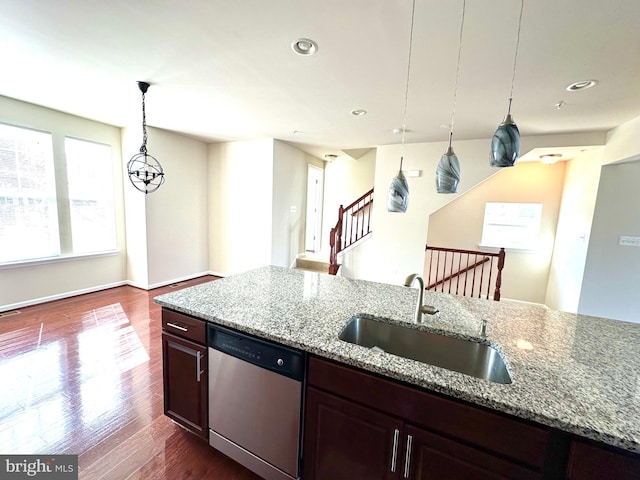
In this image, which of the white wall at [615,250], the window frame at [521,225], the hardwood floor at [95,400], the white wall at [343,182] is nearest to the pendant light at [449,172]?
the hardwood floor at [95,400]

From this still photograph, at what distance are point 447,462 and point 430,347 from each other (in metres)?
0.51

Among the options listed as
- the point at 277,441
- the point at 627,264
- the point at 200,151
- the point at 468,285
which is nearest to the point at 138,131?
the point at 200,151

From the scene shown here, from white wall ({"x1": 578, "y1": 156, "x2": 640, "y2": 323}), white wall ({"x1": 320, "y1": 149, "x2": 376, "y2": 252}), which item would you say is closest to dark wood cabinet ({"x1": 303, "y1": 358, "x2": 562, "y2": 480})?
white wall ({"x1": 578, "y1": 156, "x2": 640, "y2": 323})

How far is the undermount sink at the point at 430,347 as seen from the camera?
1250 millimetres

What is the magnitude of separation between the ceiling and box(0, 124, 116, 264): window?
658mm

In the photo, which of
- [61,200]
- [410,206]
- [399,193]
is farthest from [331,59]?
[61,200]

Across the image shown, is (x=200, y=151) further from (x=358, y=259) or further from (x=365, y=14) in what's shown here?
(x=365, y=14)

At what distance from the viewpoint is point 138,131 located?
13.5ft

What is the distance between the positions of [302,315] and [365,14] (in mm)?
1785

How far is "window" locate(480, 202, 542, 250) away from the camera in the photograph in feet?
15.9

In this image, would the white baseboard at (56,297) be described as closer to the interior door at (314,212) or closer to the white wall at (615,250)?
the interior door at (314,212)

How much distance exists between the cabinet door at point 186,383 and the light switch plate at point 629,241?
4.98 meters

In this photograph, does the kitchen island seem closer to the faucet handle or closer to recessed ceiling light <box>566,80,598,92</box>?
the faucet handle

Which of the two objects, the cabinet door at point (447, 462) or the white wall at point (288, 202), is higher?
the white wall at point (288, 202)
